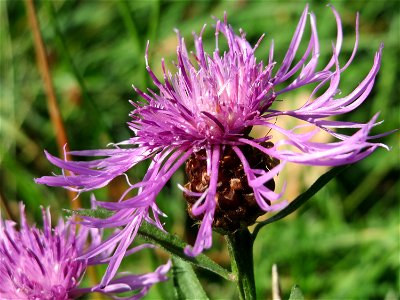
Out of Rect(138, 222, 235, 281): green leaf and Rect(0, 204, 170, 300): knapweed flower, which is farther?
Rect(0, 204, 170, 300): knapweed flower

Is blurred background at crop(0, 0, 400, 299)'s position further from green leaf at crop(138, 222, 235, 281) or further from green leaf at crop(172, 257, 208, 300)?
green leaf at crop(138, 222, 235, 281)

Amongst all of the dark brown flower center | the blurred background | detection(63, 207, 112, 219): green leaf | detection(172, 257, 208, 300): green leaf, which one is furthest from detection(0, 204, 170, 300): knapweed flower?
the blurred background

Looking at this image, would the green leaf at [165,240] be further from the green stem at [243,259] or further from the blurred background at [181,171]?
the blurred background at [181,171]

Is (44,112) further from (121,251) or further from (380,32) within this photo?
(121,251)

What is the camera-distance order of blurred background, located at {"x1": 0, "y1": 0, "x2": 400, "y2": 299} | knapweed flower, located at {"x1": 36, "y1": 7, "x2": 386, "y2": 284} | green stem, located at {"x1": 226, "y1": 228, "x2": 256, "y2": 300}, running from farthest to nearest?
blurred background, located at {"x1": 0, "y1": 0, "x2": 400, "y2": 299}, green stem, located at {"x1": 226, "y1": 228, "x2": 256, "y2": 300}, knapweed flower, located at {"x1": 36, "y1": 7, "x2": 386, "y2": 284}

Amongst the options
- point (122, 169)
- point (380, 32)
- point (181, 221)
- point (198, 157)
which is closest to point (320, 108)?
point (198, 157)

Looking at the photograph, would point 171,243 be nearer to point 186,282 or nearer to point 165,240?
point 165,240
